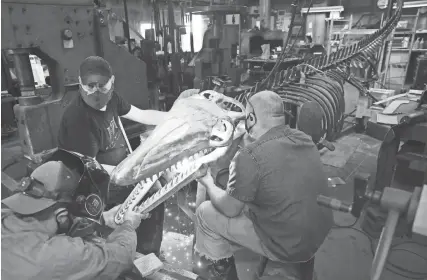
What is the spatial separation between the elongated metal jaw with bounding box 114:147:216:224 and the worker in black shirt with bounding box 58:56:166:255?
38 centimetres

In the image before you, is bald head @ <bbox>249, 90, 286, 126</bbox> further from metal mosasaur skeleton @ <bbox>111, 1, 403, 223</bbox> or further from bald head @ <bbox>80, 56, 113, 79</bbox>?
bald head @ <bbox>80, 56, 113, 79</bbox>

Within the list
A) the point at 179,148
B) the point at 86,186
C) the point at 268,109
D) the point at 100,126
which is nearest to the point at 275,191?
the point at 268,109

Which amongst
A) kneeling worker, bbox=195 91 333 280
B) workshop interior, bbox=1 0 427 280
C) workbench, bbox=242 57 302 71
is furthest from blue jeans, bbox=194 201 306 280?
workbench, bbox=242 57 302 71

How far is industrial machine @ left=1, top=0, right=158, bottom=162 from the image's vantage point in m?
2.54

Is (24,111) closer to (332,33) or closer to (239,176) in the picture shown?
(239,176)

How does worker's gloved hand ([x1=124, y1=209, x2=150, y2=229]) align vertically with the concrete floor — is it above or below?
above

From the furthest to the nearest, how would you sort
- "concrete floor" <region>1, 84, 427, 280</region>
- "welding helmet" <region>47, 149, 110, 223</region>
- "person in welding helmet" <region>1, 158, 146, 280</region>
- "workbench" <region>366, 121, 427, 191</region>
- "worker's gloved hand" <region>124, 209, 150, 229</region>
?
"workbench" <region>366, 121, 427, 191</region> → "concrete floor" <region>1, 84, 427, 280</region> → "worker's gloved hand" <region>124, 209, 150, 229</region> → "welding helmet" <region>47, 149, 110, 223</region> → "person in welding helmet" <region>1, 158, 146, 280</region>

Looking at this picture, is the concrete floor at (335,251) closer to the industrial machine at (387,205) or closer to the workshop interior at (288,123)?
the workshop interior at (288,123)

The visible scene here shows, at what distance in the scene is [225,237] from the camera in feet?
8.11

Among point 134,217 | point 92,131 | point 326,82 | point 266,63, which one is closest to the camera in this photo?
point 134,217

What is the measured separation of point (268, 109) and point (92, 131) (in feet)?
4.92

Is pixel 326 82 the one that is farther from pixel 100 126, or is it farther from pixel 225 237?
pixel 100 126

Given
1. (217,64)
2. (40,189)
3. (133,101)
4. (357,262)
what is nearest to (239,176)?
(40,189)

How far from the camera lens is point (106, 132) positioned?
2.72 m
